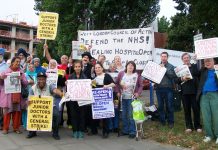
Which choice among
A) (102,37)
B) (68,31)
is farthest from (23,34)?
(102,37)

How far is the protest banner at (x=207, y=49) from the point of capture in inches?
325

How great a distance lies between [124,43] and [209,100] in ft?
12.9

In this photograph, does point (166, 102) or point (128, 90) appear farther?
point (166, 102)

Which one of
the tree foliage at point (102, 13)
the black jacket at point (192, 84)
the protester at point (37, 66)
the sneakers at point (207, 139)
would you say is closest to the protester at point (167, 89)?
the black jacket at point (192, 84)

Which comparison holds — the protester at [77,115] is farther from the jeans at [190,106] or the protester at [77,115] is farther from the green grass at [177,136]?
the jeans at [190,106]

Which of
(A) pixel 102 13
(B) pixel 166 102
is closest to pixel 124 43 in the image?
(B) pixel 166 102

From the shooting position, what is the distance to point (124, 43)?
37.0ft

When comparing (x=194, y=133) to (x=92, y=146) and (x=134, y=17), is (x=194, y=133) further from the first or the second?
(x=134, y=17)

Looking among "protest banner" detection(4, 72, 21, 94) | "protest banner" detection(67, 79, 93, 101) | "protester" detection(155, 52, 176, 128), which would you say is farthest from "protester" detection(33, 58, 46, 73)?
"protester" detection(155, 52, 176, 128)

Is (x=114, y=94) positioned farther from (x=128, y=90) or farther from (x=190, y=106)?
(x=190, y=106)

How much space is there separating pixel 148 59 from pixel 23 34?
70954 mm

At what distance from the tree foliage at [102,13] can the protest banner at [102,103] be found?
567 inches

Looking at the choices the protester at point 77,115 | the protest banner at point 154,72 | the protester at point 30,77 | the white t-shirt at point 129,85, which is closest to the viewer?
the protester at point 77,115

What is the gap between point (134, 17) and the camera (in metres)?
23.8
